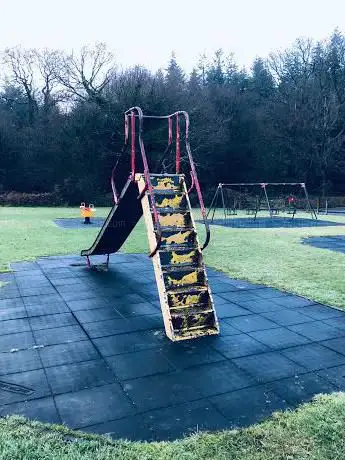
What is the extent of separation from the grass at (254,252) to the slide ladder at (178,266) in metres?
2.31

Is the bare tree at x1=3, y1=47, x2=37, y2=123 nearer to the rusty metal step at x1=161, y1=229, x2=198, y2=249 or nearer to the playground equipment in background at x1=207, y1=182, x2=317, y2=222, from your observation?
the playground equipment in background at x1=207, y1=182, x2=317, y2=222

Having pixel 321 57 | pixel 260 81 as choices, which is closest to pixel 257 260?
pixel 321 57

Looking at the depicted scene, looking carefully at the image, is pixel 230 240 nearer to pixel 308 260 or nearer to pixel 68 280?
pixel 308 260

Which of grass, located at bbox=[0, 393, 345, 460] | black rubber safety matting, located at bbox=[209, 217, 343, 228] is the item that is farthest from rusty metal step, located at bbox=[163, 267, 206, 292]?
black rubber safety matting, located at bbox=[209, 217, 343, 228]

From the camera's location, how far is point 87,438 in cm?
306

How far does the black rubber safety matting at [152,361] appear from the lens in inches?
135

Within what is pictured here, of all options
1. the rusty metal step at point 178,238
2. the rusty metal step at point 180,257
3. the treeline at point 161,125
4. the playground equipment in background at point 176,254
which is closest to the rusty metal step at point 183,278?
the playground equipment in background at point 176,254

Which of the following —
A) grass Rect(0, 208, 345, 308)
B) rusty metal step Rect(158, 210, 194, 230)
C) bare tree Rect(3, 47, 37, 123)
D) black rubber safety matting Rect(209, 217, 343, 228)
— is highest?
bare tree Rect(3, 47, 37, 123)

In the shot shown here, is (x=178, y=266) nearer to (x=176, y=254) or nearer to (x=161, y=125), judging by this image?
(x=176, y=254)

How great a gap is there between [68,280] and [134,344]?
11.4 feet

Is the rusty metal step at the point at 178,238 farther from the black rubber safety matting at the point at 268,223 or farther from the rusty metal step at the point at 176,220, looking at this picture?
the black rubber safety matting at the point at 268,223

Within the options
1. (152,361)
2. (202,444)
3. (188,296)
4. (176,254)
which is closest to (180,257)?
(176,254)

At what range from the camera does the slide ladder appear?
17.1 feet

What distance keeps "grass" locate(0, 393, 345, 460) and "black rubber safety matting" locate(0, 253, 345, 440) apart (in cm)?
14
